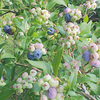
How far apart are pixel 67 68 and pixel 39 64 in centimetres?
22

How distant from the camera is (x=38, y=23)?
1.20 metres

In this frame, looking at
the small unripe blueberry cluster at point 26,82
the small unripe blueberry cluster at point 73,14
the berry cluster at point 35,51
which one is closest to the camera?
the small unripe blueberry cluster at point 26,82

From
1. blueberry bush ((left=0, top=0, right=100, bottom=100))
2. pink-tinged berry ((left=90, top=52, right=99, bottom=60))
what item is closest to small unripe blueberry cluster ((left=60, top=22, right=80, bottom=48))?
blueberry bush ((left=0, top=0, right=100, bottom=100))

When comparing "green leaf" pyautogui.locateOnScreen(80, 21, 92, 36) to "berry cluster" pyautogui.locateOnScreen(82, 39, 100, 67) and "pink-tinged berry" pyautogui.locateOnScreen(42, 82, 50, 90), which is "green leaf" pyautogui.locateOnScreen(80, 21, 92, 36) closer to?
"berry cluster" pyautogui.locateOnScreen(82, 39, 100, 67)

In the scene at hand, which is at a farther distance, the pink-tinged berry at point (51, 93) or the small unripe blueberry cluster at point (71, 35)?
the small unripe blueberry cluster at point (71, 35)

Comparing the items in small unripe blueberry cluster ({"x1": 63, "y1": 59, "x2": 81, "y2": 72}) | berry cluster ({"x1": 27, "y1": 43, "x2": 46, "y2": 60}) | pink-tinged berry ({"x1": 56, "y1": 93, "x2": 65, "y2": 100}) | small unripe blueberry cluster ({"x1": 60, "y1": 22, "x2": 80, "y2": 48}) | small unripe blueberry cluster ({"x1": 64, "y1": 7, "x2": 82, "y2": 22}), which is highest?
small unripe blueberry cluster ({"x1": 64, "y1": 7, "x2": 82, "y2": 22})

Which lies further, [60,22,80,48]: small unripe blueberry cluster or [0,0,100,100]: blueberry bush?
[60,22,80,48]: small unripe blueberry cluster

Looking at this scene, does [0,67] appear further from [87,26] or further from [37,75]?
[87,26]

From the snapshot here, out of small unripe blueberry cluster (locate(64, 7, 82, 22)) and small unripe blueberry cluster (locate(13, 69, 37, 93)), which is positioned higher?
small unripe blueberry cluster (locate(64, 7, 82, 22))

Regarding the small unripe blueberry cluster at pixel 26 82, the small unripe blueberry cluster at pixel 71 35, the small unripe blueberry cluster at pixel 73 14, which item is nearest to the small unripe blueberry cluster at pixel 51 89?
the small unripe blueberry cluster at pixel 26 82

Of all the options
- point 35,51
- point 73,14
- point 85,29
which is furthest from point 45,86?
point 73,14

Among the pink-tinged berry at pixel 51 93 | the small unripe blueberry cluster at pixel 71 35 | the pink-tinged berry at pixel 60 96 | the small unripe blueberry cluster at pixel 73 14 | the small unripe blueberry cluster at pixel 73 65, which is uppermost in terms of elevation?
the small unripe blueberry cluster at pixel 73 14

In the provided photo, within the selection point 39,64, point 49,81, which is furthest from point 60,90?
point 39,64

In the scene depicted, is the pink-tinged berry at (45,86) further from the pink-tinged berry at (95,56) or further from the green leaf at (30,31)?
the green leaf at (30,31)
